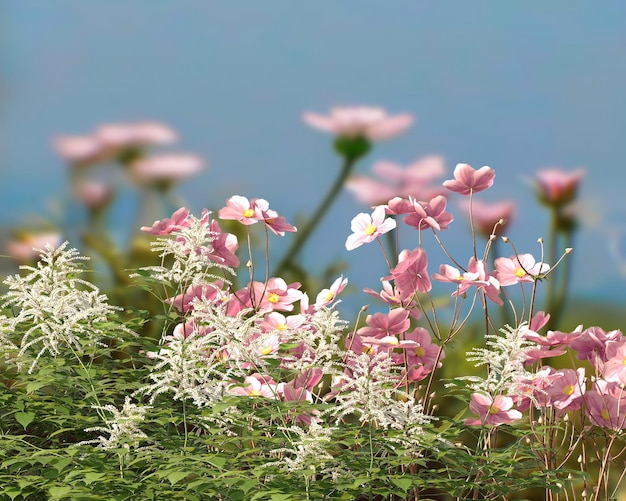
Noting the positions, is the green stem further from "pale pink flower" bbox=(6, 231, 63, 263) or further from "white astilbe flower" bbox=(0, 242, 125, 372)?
"white astilbe flower" bbox=(0, 242, 125, 372)

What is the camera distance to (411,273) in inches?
91.6

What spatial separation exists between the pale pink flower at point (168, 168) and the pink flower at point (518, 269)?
1698 millimetres

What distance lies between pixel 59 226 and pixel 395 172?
1.46 m

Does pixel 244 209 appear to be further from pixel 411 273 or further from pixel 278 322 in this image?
pixel 411 273

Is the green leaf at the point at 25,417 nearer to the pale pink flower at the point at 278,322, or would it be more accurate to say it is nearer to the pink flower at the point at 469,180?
the pale pink flower at the point at 278,322

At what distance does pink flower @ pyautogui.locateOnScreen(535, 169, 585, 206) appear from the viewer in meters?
3.60

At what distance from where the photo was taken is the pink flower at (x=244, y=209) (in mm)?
2441

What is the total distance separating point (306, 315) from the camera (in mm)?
2244

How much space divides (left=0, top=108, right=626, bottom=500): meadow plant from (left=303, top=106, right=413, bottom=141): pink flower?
897mm

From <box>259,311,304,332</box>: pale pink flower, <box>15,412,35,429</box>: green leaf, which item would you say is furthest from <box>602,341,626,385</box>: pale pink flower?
<box>15,412,35,429</box>: green leaf

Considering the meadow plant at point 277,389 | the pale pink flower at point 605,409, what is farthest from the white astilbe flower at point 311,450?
the pale pink flower at point 605,409

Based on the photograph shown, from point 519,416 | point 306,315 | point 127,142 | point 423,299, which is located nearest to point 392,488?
point 519,416

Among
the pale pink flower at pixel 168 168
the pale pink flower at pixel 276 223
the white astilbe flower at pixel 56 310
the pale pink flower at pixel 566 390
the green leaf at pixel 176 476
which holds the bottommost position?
the green leaf at pixel 176 476

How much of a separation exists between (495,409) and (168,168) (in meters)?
2.08
